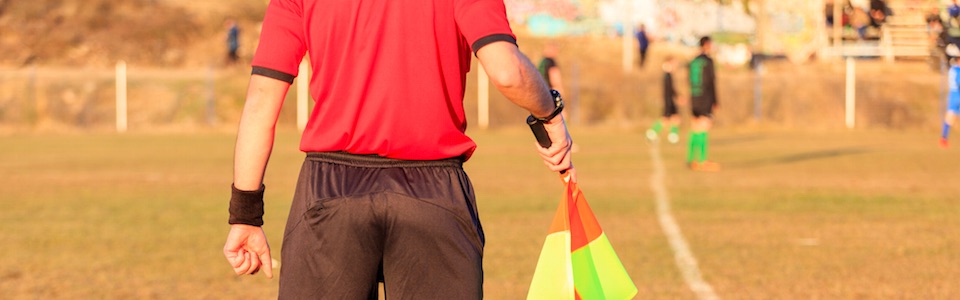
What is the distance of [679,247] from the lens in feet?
39.7

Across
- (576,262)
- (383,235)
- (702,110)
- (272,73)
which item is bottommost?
(576,262)

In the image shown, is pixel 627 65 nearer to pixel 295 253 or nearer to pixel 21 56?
pixel 21 56

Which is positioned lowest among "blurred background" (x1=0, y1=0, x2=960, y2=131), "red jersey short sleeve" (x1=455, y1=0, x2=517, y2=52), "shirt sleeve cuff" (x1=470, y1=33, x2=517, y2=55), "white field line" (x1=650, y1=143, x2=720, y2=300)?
"white field line" (x1=650, y1=143, x2=720, y2=300)

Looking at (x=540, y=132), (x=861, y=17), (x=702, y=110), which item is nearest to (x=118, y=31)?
(x=861, y=17)

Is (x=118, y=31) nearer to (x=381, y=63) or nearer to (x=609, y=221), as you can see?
(x=609, y=221)

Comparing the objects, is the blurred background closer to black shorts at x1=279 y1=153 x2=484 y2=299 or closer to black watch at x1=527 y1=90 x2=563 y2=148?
black watch at x1=527 y1=90 x2=563 y2=148

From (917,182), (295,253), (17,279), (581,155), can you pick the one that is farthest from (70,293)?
(581,155)

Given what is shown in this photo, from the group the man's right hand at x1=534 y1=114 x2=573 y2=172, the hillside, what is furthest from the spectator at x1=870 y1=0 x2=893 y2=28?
the man's right hand at x1=534 y1=114 x2=573 y2=172

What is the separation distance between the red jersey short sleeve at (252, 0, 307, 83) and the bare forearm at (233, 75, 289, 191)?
0.03m

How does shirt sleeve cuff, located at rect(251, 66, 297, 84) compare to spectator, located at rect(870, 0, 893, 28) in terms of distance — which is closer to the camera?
shirt sleeve cuff, located at rect(251, 66, 297, 84)

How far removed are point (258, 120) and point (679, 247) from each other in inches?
335

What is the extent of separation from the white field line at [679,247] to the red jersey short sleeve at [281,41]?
18.6 feet

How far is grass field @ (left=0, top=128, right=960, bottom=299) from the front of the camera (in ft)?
32.8

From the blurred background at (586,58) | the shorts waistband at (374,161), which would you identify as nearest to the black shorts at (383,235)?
the shorts waistband at (374,161)
